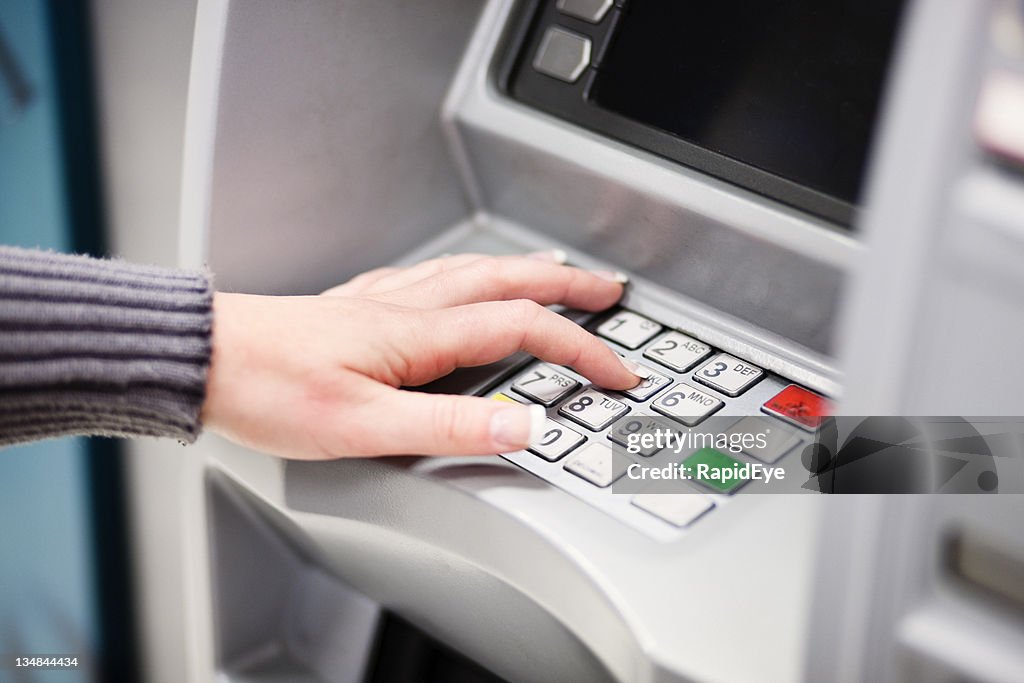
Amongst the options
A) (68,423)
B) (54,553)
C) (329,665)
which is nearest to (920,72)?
(68,423)

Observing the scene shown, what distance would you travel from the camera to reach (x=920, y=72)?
410 mm

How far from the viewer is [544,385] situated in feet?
2.77

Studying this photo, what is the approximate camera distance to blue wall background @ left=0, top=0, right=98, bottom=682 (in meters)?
1.07

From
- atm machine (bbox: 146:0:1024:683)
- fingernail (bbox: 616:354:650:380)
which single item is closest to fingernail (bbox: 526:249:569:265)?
atm machine (bbox: 146:0:1024:683)

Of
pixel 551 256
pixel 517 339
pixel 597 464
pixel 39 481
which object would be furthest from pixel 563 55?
pixel 39 481

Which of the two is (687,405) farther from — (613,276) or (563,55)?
(563,55)

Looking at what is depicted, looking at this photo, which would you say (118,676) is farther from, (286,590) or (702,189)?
(702,189)

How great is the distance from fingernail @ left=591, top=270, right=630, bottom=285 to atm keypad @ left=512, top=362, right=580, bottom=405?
0.36 ft

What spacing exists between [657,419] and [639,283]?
18 centimetres

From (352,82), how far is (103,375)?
1.14 ft

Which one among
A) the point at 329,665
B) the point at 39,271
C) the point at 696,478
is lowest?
the point at 329,665

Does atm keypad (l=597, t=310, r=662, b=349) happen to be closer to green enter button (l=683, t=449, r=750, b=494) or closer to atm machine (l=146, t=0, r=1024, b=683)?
atm machine (l=146, t=0, r=1024, b=683)

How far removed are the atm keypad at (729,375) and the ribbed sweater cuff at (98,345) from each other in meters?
0.40

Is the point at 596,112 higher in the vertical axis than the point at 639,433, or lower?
higher
